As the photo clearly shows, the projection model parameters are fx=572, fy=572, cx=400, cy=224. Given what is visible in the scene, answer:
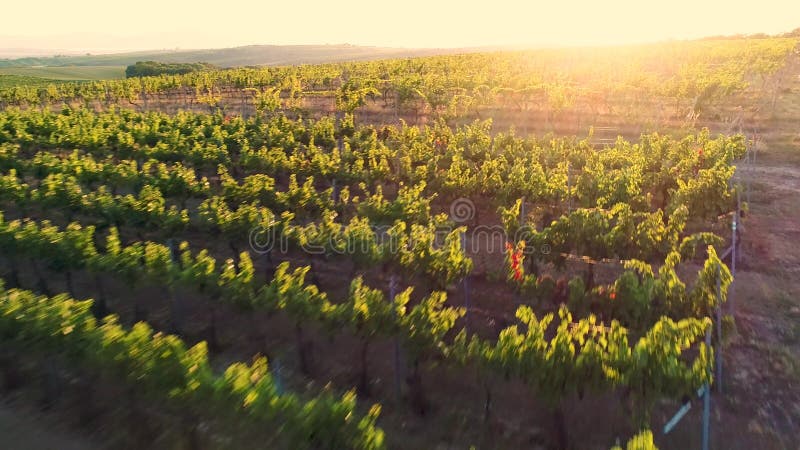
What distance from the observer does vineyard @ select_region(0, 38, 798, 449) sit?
782 cm

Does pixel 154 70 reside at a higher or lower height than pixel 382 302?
higher

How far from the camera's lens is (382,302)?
30.7ft

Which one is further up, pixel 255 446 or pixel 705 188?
A: pixel 705 188

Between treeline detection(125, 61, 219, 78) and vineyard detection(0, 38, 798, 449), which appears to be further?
treeline detection(125, 61, 219, 78)

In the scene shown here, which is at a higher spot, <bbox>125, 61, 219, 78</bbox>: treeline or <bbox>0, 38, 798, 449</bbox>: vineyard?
<bbox>125, 61, 219, 78</bbox>: treeline

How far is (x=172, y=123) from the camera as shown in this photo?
28.1 meters

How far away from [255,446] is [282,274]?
3.31 m

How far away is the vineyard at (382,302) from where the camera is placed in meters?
7.82

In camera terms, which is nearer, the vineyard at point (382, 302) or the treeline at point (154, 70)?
the vineyard at point (382, 302)

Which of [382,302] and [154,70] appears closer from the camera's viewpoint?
[382,302]

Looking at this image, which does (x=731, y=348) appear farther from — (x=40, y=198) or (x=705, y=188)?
(x=40, y=198)

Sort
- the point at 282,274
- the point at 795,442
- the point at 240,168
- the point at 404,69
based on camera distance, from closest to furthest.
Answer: the point at 795,442 < the point at 282,274 < the point at 240,168 < the point at 404,69

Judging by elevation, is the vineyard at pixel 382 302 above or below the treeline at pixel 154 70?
below

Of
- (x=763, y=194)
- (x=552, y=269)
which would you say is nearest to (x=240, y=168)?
(x=552, y=269)
